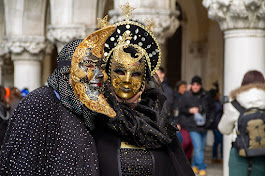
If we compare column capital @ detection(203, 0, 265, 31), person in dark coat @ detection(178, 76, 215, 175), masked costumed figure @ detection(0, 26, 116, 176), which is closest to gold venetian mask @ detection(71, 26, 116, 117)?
masked costumed figure @ detection(0, 26, 116, 176)

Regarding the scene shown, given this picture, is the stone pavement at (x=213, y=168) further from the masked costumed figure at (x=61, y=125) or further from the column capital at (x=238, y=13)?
the masked costumed figure at (x=61, y=125)

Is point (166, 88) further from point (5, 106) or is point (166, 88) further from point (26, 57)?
point (26, 57)

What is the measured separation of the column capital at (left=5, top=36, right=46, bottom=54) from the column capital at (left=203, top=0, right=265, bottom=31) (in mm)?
7983

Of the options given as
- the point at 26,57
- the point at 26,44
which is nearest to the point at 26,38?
the point at 26,44

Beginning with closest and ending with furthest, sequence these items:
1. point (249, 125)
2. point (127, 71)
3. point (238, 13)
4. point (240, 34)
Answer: point (127, 71), point (249, 125), point (238, 13), point (240, 34)

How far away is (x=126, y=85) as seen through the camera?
3.43m

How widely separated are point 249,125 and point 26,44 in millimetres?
10733

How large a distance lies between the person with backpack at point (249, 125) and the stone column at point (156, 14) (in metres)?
3.65

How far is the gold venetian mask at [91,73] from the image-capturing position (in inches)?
120

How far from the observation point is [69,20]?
12.6m

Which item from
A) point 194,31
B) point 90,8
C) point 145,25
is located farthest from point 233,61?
point 194,31

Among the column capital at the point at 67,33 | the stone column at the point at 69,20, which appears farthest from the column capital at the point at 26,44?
the column capital at the point at 67,33

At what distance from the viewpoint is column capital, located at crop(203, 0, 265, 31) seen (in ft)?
24.4

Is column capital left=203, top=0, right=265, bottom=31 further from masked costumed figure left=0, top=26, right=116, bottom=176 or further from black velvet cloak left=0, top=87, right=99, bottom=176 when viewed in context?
black velvet cloak left=0, top=87, right=99, bottom=176
